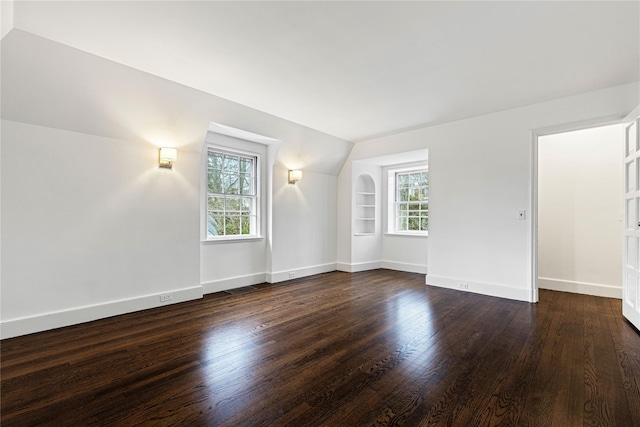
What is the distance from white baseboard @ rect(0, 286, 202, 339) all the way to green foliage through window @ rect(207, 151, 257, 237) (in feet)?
3.65

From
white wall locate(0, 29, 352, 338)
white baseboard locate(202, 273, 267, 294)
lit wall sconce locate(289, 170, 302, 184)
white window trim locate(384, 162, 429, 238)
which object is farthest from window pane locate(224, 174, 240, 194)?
white window trim locate(384, 162, 429, 238)

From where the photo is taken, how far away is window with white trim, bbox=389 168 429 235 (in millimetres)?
5945

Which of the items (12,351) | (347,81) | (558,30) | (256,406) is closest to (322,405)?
(256,406)

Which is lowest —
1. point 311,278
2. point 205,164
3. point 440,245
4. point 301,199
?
point 311,278

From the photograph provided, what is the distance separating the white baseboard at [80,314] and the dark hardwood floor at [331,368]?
104mm

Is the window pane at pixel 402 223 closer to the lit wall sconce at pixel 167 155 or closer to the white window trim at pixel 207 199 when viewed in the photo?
the white window trim at pixel 207 199

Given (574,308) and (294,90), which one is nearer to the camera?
(294,90)

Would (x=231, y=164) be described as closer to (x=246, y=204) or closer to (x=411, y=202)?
(x=246, y=204)

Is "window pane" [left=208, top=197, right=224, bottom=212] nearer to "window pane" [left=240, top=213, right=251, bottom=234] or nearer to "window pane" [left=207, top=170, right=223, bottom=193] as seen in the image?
"window pane" [left=207, top=170, right=223, bottom=193]

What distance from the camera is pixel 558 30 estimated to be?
2211 mm

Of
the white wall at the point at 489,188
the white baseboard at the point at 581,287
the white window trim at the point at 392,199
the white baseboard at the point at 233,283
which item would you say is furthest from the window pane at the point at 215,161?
the white baseboard at the point at 581,287

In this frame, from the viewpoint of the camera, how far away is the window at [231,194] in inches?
171

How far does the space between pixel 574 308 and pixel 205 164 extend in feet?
16.9

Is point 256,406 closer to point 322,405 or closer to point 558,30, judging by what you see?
point 322,405
